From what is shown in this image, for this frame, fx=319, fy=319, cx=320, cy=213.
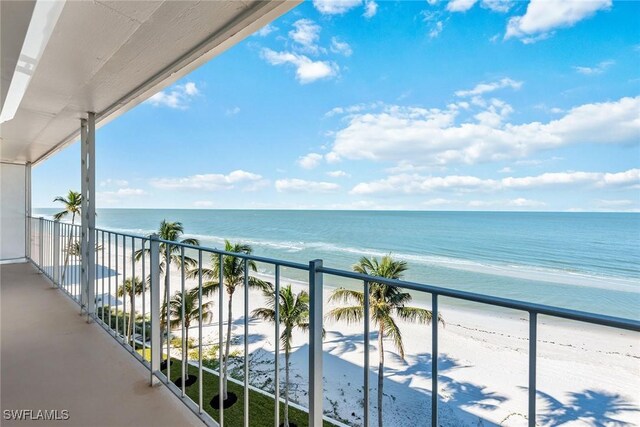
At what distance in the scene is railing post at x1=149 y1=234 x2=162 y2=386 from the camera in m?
1.98

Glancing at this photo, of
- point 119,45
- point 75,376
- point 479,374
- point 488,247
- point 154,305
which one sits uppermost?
point 119,45

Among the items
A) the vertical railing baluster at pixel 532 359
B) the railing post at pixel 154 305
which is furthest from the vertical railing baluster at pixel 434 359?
the railing post at pixel 154 305

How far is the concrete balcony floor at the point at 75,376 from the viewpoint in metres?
1.68

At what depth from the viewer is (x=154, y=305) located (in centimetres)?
208

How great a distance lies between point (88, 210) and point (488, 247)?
26187 millimetres

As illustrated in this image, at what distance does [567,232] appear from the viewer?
92.5 feet

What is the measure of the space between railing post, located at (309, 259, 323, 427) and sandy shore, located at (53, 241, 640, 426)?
6.28 meters

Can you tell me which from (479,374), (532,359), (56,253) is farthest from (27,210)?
(479,374)

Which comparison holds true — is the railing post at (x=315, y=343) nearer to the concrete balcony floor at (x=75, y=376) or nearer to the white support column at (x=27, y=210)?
the concrete balcony floor at (x=75, y=376)

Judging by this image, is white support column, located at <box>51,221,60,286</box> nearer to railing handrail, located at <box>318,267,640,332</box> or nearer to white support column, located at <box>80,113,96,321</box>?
white support column, located at <box>80,113,96,321</box>

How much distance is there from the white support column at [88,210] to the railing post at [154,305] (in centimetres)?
166

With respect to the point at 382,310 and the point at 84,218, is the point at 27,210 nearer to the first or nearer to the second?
the point at 84,218

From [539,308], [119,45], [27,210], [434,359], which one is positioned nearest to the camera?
[539,308]

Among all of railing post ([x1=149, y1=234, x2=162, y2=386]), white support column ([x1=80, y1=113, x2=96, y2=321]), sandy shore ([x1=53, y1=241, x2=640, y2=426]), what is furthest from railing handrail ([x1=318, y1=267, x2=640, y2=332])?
sandy shore ([x1=53, y1=241, x2=640, y2=426])
